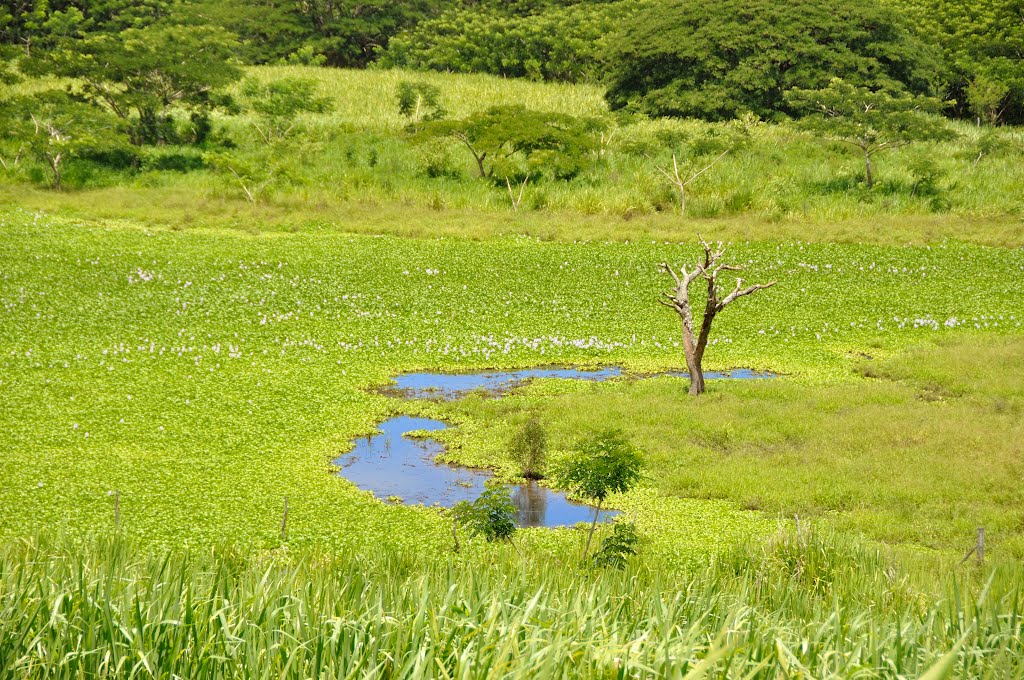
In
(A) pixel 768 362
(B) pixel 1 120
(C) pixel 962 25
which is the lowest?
(A) pixel 768 362

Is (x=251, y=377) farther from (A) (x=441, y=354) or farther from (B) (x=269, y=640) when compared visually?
(B) (x=269, y=640)

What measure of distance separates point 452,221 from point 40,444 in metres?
19.0

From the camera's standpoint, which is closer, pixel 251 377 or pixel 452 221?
pixel 251 377

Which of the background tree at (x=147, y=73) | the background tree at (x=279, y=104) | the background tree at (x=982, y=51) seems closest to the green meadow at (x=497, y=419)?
the background tree at (x=279, y=104)

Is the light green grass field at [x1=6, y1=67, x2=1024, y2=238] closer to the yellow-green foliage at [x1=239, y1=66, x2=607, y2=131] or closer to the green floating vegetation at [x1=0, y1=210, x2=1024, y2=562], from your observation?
the green floating vegetation at [x1=0, y1=210, x2=1024, y2=562]

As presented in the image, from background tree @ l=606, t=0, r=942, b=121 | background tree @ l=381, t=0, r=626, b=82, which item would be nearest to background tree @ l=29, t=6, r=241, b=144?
background tree @ l=606, t=0, r=942, b=121

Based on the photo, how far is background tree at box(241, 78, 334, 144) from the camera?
128ft

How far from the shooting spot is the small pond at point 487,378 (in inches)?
655

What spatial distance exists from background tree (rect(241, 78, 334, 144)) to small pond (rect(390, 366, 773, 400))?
22.4 m

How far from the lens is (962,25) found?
55.6 meters

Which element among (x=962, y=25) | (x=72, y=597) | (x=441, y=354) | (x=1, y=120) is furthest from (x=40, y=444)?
(x=962, y=25)

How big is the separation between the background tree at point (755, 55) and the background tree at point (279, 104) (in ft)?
44.7

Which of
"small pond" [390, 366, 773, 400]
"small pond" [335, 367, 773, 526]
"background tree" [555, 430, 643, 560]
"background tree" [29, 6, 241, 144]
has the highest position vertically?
"background tree" [29, 6, 241, 144]

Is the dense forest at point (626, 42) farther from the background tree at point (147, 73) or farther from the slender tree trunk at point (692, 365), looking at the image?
the slender tree trunk at point (692, 365)
